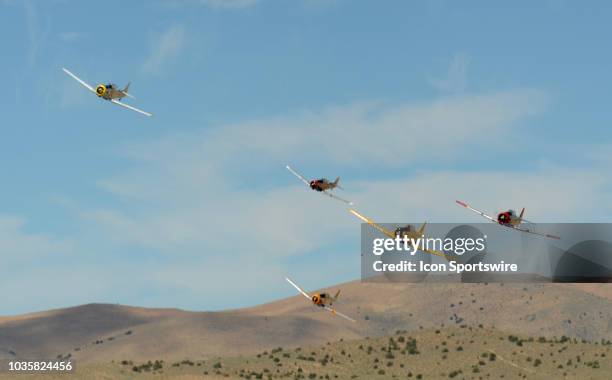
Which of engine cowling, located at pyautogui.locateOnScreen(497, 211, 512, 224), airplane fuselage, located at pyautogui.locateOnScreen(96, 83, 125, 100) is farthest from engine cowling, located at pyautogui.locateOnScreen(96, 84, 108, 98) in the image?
engine cowling, located at pyautogui.locateOnScreen(497, 211, 512, 224)

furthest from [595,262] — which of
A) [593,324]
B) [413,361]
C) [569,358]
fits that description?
[593,324]

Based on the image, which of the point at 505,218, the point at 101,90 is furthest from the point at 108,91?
the point at 505,218

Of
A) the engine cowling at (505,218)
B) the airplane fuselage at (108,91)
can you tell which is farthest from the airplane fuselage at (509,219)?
the airplane fuselage at (108,91)

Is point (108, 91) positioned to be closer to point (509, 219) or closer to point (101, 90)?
point (101, 90)

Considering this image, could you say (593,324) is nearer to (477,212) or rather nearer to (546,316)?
(546,316)

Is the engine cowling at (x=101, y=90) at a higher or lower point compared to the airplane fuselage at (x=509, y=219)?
higher

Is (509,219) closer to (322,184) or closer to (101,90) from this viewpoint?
(322,184)

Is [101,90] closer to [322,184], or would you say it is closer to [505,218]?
[322,184]

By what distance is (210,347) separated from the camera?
18750cm

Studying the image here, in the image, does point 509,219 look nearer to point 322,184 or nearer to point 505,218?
point 505,218

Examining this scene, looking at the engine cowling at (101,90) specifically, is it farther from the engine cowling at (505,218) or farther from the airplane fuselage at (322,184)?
the engine cowling at (505,218)

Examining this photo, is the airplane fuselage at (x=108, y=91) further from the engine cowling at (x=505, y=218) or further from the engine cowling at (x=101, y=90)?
the engine cowling at (x=505, y=218)

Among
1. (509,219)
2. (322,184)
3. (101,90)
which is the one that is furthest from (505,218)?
(101,90)

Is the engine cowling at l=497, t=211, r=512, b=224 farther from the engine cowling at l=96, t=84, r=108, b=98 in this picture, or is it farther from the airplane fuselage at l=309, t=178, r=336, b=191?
the engine cowling at l=96, t=84, r=108, b=98
